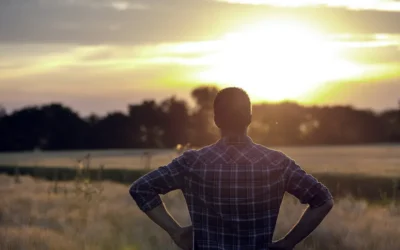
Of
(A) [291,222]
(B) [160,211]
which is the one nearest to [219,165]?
(B) [160,211]

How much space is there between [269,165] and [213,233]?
0.47m

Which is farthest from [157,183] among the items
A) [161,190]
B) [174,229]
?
[174,229]

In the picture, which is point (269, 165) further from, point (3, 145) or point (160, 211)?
point (3, 145)

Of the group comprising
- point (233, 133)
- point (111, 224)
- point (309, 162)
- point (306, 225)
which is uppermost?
point (233, 133)

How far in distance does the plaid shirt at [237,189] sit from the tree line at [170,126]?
4547 centimetres

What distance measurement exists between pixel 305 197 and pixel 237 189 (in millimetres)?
388

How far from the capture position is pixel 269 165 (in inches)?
167

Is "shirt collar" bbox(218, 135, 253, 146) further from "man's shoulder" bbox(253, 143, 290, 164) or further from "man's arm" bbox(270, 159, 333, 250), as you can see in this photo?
"man's arm" bbox(270, 159, 333, 250)

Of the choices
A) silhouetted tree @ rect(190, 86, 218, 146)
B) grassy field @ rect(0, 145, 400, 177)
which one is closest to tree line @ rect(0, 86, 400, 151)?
silhouetted tree @ rect(190, 86, 218, 146)

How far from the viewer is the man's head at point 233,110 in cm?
423

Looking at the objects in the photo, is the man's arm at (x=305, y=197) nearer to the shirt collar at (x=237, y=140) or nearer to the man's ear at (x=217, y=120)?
the shirt collar at (x=237, y=140)

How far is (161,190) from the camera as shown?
14.6ft

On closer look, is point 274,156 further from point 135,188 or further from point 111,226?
point 111,226

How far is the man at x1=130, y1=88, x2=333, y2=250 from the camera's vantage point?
13.9 ft
